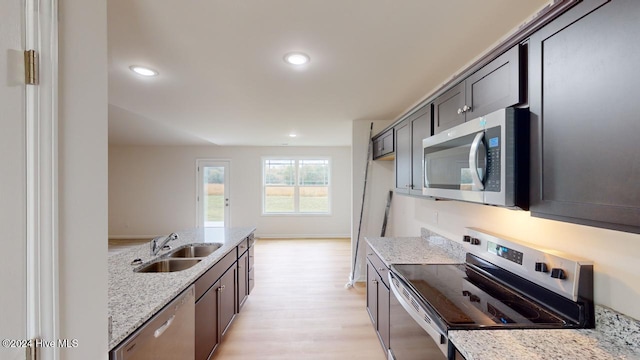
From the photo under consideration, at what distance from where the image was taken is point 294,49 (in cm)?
168

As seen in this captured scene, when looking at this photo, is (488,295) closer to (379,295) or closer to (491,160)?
(491,160)

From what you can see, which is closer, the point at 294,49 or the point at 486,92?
the point at 486,92

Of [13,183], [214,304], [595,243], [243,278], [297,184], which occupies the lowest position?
[243,278]

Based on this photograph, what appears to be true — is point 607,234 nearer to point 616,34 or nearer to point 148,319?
point 616,34

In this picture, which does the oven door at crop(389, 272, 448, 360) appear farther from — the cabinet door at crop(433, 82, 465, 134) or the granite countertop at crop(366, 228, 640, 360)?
the cabinet door at crop(433, 82, 465, 134)

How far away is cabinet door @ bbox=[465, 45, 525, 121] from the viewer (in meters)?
1.06

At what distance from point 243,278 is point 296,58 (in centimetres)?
239

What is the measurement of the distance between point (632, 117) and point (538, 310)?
35.9 inches

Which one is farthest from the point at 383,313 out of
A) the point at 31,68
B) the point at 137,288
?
the point at 31,68

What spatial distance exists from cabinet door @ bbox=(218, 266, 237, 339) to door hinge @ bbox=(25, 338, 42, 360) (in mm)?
1648

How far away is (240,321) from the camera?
8.89 ft

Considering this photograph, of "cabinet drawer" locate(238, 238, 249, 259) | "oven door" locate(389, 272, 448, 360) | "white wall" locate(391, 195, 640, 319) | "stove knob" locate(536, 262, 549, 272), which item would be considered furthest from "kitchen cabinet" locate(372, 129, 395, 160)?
"cabinet drawer" locate(238, 238, 249, 259)

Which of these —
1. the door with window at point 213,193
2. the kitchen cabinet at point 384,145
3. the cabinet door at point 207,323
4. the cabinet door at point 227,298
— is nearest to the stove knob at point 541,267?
the kitchen cabinet at point 384,145

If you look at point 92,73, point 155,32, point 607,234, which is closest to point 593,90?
point 607,234
